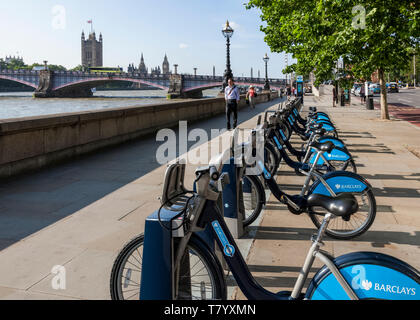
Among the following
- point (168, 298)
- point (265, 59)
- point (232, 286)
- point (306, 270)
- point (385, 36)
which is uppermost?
point (265, 59)

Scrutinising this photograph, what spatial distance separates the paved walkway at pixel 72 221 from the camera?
11.6ft

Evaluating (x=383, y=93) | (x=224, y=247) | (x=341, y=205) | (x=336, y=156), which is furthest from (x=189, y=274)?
(x=383, y=93)

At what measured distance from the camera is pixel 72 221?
5082mm

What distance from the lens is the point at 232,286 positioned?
3523mm

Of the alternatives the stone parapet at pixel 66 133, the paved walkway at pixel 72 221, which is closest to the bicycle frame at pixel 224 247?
the paved walkway at pixel 72 221

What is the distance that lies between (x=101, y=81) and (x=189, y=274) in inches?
3588

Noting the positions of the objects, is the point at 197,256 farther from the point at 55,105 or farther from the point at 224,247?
the point at 55,105

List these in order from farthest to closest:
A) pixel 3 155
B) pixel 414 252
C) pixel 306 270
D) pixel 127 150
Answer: pixel 127 150 < pixel 3 155 < pixel 414 252 < pixel 306 270

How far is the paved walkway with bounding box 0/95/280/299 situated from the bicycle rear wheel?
47cm

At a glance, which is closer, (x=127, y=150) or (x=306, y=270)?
(x=306, y=270)

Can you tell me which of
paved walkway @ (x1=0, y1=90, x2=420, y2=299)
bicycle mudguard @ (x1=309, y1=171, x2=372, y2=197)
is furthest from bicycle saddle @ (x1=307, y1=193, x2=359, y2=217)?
bicycle mudguard @ (x1=309, y1=171, x2=372, y2=197)
